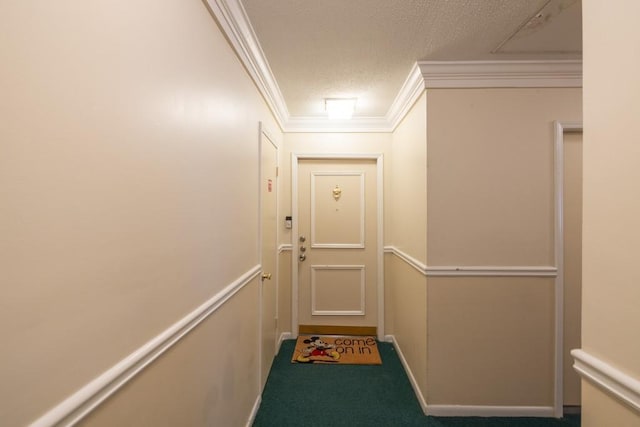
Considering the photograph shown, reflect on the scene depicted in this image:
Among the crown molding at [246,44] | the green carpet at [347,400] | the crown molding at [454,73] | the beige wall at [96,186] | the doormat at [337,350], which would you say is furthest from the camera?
the doormat at [337,350]

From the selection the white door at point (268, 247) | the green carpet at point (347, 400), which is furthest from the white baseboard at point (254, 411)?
the white door at point (268, 247)

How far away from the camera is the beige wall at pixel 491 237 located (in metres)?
2.09

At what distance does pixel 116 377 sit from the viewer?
74 cm

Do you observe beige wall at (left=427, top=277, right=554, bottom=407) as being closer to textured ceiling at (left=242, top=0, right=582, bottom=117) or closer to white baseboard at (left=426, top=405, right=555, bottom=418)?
white baseboard at (left=426, top=405, right=555, bottom=418)

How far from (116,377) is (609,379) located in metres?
1.32

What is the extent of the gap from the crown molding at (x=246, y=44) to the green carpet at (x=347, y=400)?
229 cm

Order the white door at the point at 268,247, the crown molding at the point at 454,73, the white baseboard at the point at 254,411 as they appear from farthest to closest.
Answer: the white door at the point at 268,247 < the white baseboard at the point at 254,411 < the crown molding at the point at 454,73

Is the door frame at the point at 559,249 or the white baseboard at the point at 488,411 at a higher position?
the door frame at the point at 559,249

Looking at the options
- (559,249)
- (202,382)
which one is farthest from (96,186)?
(559,249)

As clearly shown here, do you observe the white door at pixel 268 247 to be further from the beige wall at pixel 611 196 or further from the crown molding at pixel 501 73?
the beige wall at pixel 611 196

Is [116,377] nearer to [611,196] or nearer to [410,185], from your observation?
[611,196]

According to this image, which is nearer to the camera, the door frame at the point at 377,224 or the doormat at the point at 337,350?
the doormat at the point at 337,350

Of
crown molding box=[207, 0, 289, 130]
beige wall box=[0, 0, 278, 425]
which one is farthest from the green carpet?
crown molding box=[207, 0, 289, 130]

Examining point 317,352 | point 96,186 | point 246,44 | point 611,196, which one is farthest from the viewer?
point 317,352
